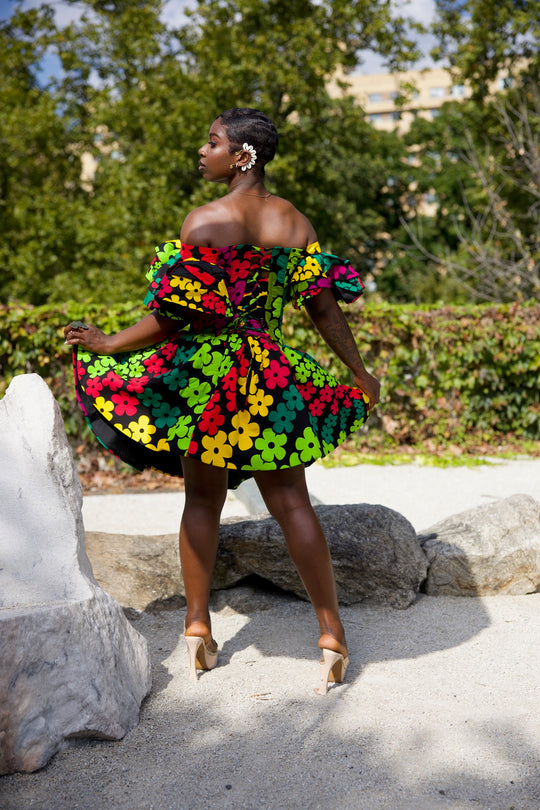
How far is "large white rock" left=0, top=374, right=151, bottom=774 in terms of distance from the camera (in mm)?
2043

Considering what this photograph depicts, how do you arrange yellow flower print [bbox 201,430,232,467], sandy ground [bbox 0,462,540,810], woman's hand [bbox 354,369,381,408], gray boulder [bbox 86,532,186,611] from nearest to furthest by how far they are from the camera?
sandy ground [bbox 0,462,540,810], yellow flower print [bbox 201,430,232,467], woman's hand [bbox 354,369,381,408], gray boulder [bbox 86,532,186,611]

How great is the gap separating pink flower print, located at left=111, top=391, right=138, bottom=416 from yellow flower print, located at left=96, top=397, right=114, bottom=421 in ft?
0.06

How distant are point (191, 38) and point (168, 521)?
14390 millimetres

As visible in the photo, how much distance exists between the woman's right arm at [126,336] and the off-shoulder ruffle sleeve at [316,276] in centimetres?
46

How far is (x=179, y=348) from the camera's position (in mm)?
2598

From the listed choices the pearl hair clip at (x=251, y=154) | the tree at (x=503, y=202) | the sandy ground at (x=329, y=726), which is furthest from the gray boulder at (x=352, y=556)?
the tree at (x=503, y=202)

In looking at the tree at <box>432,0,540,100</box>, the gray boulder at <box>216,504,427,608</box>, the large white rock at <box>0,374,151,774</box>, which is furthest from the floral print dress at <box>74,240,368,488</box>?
the tree at <box>432,0,540,100</box>

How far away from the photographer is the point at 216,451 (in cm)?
244

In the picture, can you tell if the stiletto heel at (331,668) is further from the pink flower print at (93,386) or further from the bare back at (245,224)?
the bare back at (245,224)

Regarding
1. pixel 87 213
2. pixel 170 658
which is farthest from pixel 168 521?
pixel 87 213

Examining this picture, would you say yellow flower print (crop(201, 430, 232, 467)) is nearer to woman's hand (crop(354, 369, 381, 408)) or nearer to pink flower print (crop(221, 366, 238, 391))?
pink flower print (crop(221, 366, 238, 391))

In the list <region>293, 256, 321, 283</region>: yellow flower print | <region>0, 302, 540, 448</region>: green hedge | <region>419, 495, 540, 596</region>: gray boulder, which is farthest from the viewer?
<region>0, 302, 540, 448</region>: green hedge

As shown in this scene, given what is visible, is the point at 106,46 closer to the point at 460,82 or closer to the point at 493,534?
the point at 460,82

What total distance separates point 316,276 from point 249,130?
59 cm
